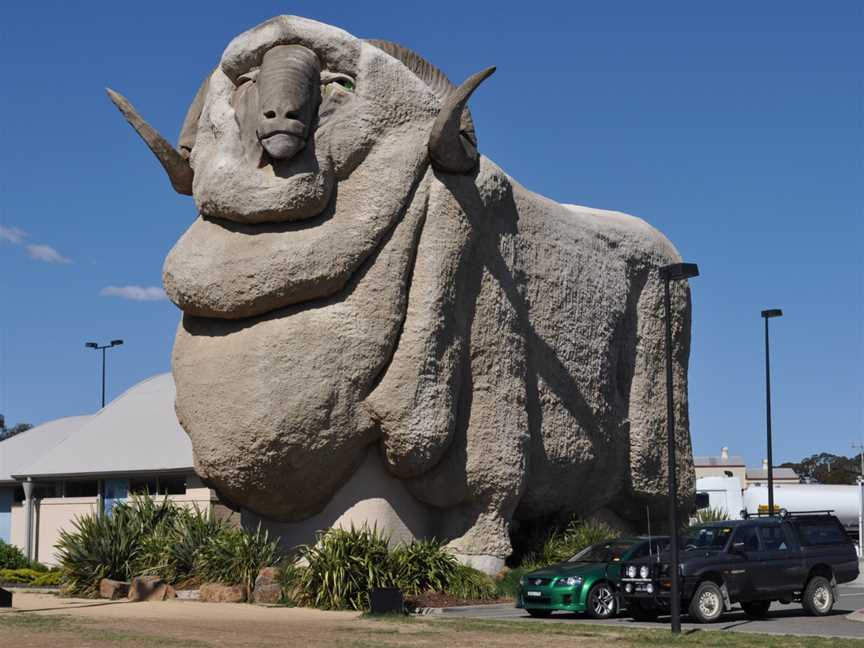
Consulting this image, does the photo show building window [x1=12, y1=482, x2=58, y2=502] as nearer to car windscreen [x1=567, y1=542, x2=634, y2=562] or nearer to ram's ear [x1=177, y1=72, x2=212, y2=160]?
ram's ear [x1=177, y1=72, x2=212, y2=160]

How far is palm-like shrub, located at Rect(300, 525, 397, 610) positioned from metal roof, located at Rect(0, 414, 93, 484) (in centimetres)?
1747

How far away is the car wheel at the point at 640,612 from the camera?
56.4 feet

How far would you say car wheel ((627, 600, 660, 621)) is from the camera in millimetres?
17203

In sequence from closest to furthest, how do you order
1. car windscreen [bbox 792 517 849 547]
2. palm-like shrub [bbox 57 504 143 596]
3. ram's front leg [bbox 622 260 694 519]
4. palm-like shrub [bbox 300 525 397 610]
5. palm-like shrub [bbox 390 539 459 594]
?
car windscreen [bbox 792 517 849 547], palm-like shrub [bbox 300 525 397 610], palm-like shrub [bbox 390 539 459 594], palm-like shrub [bbox 57 504 143 596], ram's front leg [bbox 622 260 694 519]

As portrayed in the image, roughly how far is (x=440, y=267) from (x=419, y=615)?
5889 millimetres

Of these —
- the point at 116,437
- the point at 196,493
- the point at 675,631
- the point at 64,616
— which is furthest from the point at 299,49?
the point at 116,437

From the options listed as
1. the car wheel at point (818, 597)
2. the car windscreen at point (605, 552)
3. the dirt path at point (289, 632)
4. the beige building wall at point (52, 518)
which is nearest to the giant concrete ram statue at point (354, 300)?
the car windscreen at point (605, 552)

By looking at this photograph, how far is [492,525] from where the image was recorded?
2130 cm

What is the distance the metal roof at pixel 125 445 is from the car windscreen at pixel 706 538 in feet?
49.9

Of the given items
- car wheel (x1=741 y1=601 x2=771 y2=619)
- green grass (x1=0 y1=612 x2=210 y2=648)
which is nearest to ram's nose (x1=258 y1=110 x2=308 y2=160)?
green grass (x1=0 y1=612 x2=210 y2=648)

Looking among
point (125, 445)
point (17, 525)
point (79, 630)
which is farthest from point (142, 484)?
point (79, 630)

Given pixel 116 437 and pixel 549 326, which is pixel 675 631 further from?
pixel 116 437

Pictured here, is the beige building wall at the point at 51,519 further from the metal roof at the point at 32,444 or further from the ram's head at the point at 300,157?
the ram's head at the point at 300,157

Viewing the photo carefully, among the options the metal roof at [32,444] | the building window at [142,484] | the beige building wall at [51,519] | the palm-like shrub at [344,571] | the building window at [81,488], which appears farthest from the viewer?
the metal roof at [32,444]
